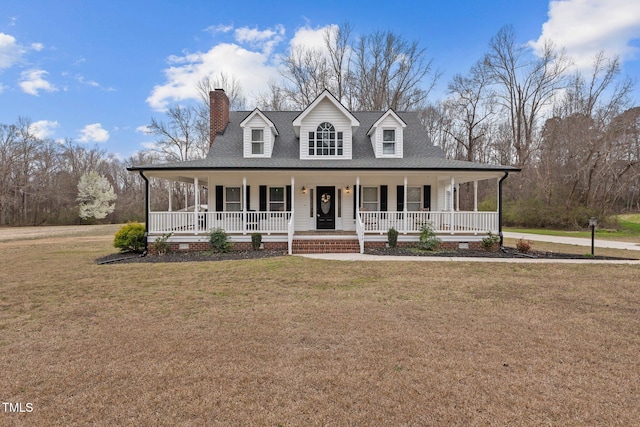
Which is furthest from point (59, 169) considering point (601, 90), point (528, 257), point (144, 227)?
point (601, 90)

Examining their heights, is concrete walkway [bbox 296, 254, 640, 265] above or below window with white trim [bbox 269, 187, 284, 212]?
below

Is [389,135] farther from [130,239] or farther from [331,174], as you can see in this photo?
[130,239]

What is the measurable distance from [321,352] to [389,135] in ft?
43.5

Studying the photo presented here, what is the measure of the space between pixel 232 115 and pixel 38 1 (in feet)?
30.5

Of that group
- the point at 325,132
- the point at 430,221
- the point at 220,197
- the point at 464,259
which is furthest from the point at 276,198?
the point at 464,259

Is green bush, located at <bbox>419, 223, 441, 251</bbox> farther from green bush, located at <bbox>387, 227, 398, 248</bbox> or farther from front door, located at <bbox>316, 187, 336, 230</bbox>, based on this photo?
front door, located at <bbox>316, 187, 336, 230</bbox>

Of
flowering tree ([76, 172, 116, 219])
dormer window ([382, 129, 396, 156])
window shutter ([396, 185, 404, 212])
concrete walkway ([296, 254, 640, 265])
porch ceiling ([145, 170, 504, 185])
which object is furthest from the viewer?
flowering tree ([76, 172, 116, 219])

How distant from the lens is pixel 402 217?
572 inches

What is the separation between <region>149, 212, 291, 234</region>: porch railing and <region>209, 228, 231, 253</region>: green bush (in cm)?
76

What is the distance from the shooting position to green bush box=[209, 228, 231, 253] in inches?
488

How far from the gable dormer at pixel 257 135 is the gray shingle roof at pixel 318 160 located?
50cm

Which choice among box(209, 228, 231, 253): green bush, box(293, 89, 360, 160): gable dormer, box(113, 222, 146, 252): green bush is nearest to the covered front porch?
box(209, 228, 231, 253): green bush

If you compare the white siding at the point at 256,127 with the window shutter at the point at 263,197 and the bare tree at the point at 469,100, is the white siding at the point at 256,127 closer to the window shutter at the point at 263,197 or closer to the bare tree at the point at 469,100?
the window shutter at the point at 263,197

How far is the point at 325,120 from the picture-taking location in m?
15.3
